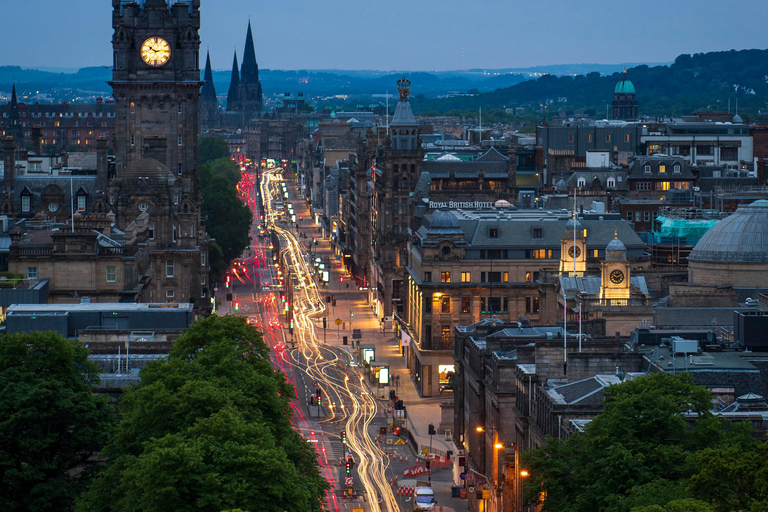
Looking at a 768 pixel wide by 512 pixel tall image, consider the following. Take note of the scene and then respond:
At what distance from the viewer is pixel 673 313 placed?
420ft

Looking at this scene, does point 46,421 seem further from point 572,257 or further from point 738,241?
point 572,257

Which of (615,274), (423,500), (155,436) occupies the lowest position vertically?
(423,500)

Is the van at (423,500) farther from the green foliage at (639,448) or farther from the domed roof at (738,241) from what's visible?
the domed roof at (738,241)

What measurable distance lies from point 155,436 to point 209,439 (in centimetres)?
919

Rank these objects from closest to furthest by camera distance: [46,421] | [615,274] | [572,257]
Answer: [46,421] → [615,274] → [572,257]

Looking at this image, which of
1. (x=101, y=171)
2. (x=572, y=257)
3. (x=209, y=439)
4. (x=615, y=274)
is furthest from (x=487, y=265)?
(x=209, y=439)

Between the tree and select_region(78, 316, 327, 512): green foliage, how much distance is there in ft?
7.53

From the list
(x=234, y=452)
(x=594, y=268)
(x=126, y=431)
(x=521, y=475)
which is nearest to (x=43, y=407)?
(x=126, y=431)

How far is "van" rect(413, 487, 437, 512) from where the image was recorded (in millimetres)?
118688

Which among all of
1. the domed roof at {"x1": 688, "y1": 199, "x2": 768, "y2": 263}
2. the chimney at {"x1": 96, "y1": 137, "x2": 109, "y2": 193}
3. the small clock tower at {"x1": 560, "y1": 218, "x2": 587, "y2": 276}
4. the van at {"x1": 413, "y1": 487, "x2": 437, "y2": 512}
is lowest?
the van at {"x1": 413, "y1": 487, "x2": 437, "y2": 512}

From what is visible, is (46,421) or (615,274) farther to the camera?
(615,274)

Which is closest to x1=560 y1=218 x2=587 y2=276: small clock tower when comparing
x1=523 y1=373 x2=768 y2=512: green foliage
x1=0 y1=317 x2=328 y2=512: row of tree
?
x1=0 y1=317 x2=328 y2=512: row of tree

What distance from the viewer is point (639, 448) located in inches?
3243

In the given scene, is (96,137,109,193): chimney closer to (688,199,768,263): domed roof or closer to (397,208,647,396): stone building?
(397,208,647,396): stone building
